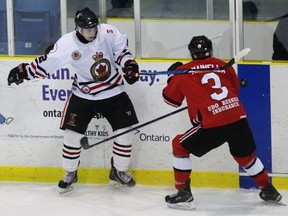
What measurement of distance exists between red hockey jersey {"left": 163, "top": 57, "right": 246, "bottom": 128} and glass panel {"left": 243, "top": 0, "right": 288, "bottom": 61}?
59 cm

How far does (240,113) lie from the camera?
3.46m

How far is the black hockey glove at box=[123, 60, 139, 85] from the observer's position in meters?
3.70

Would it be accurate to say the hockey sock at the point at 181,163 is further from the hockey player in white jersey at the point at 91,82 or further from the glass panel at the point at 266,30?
the glass panel at the point at 266,30

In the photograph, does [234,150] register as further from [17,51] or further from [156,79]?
[17,51]

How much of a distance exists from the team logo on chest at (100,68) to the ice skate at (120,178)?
0.55 m

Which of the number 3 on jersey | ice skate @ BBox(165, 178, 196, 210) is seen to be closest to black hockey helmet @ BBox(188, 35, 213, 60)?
the number 3 on jersey

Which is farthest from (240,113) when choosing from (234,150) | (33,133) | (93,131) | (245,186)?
(33,133)

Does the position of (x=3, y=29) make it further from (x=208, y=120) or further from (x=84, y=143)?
(x=208, y=120)

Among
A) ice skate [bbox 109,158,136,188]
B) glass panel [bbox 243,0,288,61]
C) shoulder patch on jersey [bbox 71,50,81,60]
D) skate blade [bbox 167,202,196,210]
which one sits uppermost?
glass panel [bbox 243,0,288,61]

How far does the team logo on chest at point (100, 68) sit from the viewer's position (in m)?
3.82

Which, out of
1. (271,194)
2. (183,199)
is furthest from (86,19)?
(271,194)

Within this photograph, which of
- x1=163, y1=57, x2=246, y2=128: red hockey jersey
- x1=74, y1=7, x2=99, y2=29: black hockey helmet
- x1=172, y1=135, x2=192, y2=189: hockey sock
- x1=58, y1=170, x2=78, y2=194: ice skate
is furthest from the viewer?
x1=58, y1=170, x2=78, y2=194: ice skate

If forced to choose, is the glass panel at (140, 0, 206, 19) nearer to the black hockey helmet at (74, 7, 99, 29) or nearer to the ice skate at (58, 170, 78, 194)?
the black hockey helmet at (74, 7, 99, 29)

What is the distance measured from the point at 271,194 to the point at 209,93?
26.1 inches
